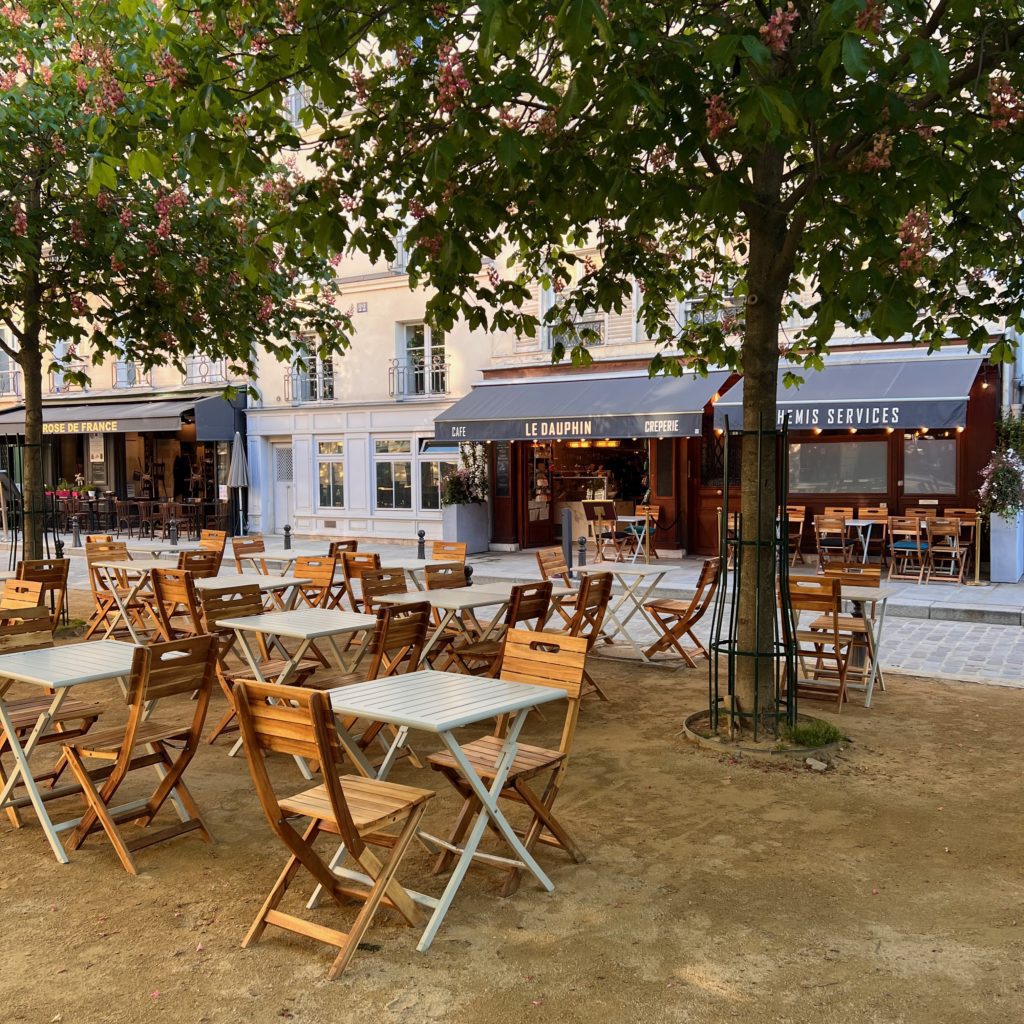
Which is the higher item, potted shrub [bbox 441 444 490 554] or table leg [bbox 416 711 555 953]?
potted shrub [bbox 441 444 490 554]

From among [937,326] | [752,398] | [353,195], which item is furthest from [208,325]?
[937,326]

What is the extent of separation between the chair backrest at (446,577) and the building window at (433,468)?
10.7 meters

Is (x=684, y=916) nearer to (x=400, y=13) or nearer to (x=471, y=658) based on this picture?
(x=471, y=658)

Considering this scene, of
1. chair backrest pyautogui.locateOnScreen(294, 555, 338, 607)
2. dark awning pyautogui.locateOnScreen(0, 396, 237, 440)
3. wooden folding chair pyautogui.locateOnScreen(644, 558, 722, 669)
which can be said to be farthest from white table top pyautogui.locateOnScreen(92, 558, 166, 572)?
dark awning pyautogui.locateOnScreen(0, 396, 237, 440)

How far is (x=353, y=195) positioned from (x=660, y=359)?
298 centimetres

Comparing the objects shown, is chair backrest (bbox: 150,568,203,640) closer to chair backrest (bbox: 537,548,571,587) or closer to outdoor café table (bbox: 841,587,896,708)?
chair backrest (bbox: 537,548,571,587)

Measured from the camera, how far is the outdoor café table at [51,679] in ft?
13.9

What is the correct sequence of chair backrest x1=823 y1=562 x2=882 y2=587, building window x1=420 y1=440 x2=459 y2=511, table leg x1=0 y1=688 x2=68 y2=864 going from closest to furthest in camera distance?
table leg x1=0 y1=688 x2=68 y2=864
chair backrest x1=823 y1=562 x2=882 y2=587
building window x1=420 y1=440 x2=459 y2=511

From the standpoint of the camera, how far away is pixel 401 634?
5.44 meters

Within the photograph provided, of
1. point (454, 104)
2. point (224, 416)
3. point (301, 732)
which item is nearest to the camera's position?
point (301, 732)

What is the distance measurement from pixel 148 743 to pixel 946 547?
11.2m

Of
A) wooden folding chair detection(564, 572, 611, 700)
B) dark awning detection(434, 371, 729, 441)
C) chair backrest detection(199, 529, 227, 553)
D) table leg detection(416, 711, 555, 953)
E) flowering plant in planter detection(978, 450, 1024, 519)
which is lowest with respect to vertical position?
table leg detection(416, 711, 555, 953)

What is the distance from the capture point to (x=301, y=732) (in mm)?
3273

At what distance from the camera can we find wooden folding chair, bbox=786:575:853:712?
21.6 feet
